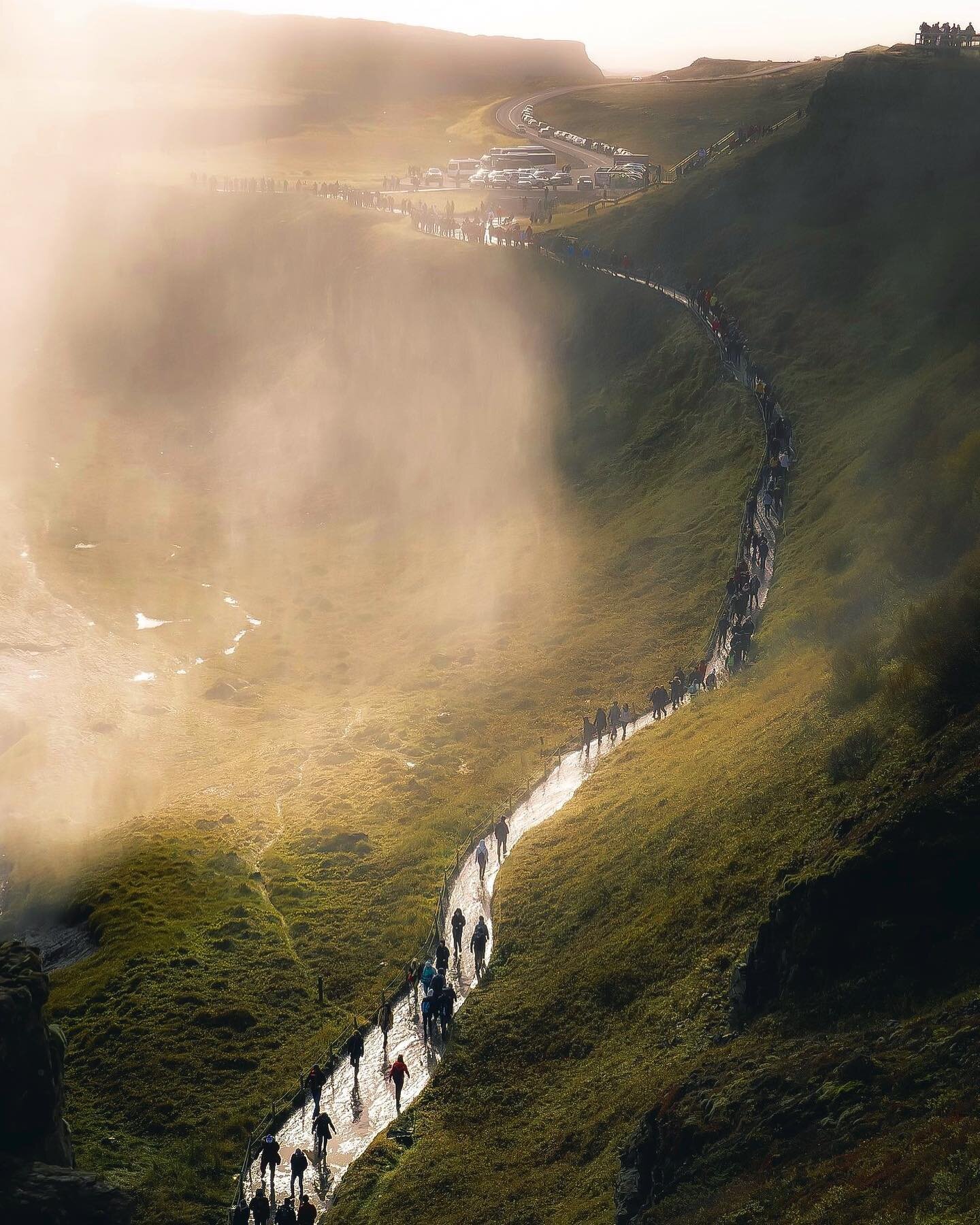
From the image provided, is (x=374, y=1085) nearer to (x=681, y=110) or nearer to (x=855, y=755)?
(x=855, y=755)

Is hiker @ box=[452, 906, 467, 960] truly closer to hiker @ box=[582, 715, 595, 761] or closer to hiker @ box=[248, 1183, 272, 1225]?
hiker @ box=[248, 1183, 272, 1225]

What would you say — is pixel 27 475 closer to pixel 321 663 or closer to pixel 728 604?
pixel 321 663

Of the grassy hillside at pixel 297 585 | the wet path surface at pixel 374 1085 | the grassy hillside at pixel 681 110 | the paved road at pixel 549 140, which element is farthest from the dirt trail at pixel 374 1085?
the paved road at pixel 549 140

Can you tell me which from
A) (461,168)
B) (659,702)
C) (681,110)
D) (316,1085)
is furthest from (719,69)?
(316,1085)

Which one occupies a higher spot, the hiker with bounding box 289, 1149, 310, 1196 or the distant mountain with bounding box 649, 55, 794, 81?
Answer: the distant mountain with bounding box 649, 55, 794, 81

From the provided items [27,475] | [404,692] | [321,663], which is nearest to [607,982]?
[404,692]

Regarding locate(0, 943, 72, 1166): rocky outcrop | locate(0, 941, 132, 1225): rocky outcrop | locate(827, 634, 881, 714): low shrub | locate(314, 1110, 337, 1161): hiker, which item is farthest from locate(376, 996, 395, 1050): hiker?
locate(827, 634, 881, 714): low shrub
